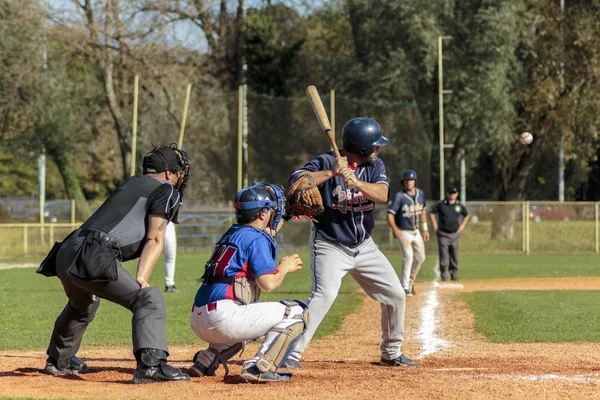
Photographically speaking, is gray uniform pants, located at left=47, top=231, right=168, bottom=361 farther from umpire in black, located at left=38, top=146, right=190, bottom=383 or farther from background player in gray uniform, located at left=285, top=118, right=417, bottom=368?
background player in gray uniform, located at left=285, top=118, right=417, bottom=368

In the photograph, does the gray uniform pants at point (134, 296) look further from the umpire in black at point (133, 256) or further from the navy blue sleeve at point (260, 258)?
the navy blue sleeve at point (260, 258)

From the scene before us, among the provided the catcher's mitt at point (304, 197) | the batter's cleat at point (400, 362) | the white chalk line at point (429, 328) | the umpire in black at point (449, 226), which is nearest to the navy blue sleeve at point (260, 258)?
the catcher's mitt at point (304, 197)

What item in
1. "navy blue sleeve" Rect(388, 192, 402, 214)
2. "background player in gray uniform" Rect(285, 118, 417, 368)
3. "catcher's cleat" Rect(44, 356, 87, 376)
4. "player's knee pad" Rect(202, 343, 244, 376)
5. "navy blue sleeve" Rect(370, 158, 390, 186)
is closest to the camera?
"player's knee pad" Rect(202, 343, 244, 376)

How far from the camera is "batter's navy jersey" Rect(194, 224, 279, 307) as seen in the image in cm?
630

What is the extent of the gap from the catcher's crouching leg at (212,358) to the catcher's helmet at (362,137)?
6.13 ft

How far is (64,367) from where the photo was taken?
285 inches

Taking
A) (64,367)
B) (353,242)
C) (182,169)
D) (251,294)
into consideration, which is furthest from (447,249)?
(251,294)

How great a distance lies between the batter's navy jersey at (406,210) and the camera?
50.1 feet

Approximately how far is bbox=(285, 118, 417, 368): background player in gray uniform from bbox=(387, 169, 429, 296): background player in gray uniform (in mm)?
7522

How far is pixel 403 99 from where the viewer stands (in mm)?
33781

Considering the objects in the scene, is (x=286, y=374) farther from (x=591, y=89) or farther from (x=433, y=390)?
(x=591, y=89)

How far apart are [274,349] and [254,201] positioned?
3.49 feet

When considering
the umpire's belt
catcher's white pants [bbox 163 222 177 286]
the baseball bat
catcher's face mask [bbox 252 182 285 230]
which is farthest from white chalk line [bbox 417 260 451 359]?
catcher's white pants [bbox 163 222 177 286]

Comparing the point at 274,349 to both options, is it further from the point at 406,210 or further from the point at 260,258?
the point at 406,210
